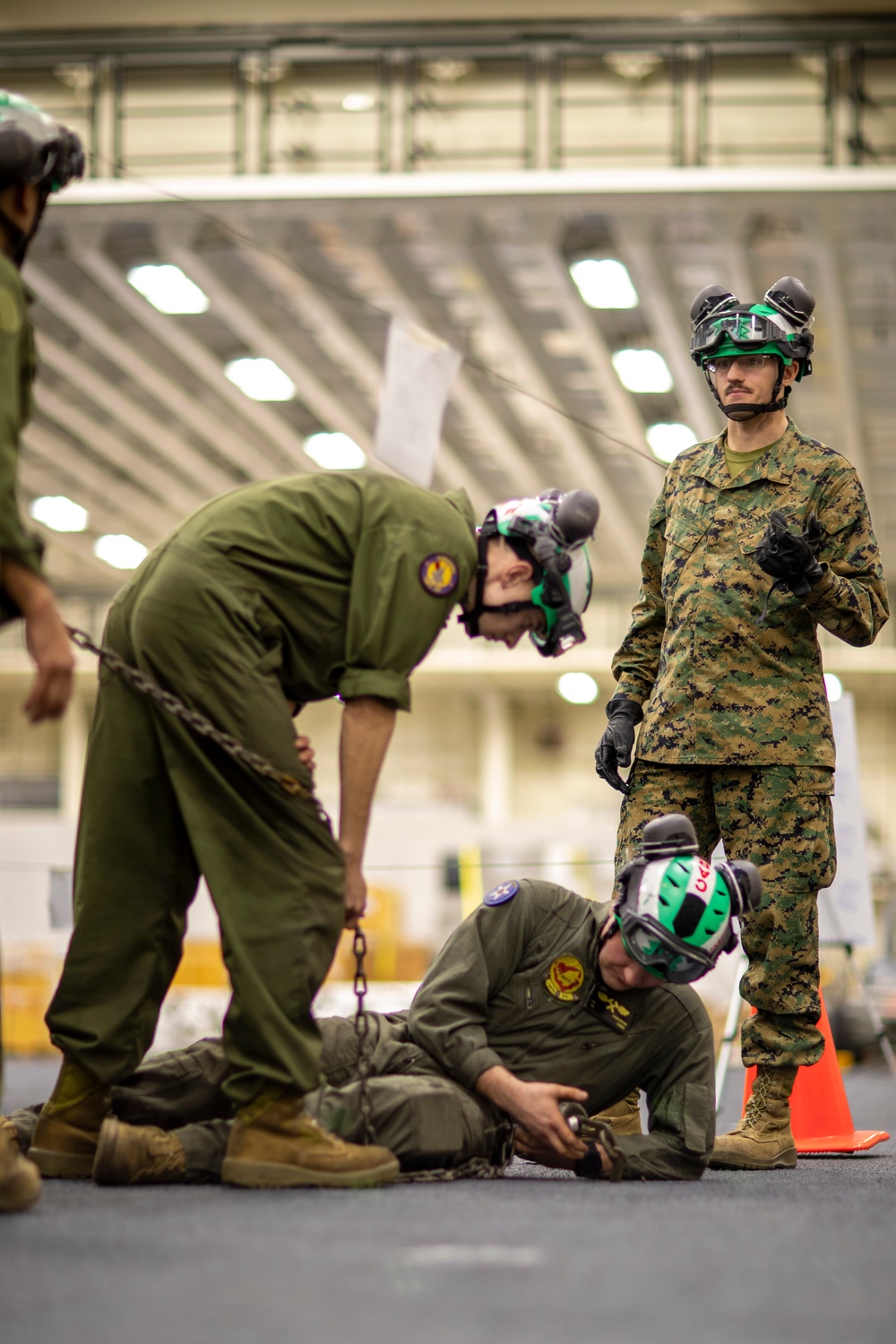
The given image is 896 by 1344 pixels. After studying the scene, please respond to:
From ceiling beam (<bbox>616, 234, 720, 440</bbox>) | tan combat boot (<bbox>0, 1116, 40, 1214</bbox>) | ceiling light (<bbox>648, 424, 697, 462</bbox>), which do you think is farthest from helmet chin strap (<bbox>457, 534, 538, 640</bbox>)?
ceiling light (<bbox>648, 424, 697, 462</bbox>)

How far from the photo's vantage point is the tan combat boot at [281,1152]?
2682 mm

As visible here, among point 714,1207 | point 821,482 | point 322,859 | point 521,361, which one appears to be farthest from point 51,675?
point 521,361

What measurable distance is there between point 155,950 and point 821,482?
1.81 m

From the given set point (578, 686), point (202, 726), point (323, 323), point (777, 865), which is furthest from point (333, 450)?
point (202, 726)

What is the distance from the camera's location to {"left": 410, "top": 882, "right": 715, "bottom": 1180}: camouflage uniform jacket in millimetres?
3156

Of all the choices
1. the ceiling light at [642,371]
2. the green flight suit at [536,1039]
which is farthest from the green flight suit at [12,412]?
the ceiling light at [642,371]

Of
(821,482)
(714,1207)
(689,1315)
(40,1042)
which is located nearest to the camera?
(689,1315)

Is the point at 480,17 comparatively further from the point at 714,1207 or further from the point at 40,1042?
the point at 714,1207

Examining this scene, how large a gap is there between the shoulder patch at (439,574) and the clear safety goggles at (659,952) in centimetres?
72

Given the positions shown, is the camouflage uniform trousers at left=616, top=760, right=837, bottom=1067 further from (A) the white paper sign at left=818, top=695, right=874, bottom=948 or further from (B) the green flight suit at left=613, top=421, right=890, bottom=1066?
(A) the white paper sign at left=818, top=695, right=874, bottom=948

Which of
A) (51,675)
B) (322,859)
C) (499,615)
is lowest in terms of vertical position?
(322,859)

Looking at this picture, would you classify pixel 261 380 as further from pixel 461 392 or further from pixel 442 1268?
pixel 442 1268

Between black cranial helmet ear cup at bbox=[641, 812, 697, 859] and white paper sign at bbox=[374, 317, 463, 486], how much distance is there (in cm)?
250

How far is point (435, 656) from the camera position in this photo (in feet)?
70.7
